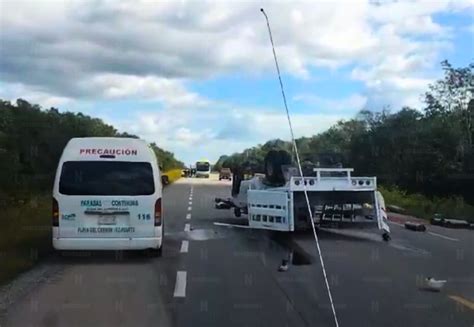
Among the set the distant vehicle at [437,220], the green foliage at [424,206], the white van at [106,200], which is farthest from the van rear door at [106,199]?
the green foliage at [424,206]

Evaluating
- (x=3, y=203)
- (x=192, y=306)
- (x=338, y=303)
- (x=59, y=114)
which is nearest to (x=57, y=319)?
(x=192, y=306)

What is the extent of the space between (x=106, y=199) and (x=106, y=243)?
2.58ft

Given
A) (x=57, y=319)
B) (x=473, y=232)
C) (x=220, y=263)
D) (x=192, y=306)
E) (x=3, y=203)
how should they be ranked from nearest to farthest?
(x=57, y=319)
(x=192, y=306)
(x=220, y=263)
(x=473, y=232)
(x=3, y=203)

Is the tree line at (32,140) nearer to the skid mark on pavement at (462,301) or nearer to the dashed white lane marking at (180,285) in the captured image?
the dashed white lane marking at (180,285)

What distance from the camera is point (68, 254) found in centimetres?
1416

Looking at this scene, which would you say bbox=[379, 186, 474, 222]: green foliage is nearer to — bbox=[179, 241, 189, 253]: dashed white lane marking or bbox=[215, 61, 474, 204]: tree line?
bbox=[215, 61, 474, 204]: tree line

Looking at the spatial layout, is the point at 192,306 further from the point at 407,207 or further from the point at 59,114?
the point at 59,114

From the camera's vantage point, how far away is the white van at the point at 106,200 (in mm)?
13117

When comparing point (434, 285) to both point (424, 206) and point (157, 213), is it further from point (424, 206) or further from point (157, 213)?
point (424, 206)

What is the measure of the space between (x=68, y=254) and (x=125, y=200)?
1.79 m

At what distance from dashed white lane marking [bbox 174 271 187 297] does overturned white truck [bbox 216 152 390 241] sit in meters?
4.57

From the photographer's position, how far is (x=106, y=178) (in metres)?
13.6

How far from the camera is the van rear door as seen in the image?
13.1 meters

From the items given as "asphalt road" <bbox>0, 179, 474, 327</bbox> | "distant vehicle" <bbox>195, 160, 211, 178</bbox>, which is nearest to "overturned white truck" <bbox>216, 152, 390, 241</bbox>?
"asphalt road" <bbox>0, 179, 474, 327</bbox>
